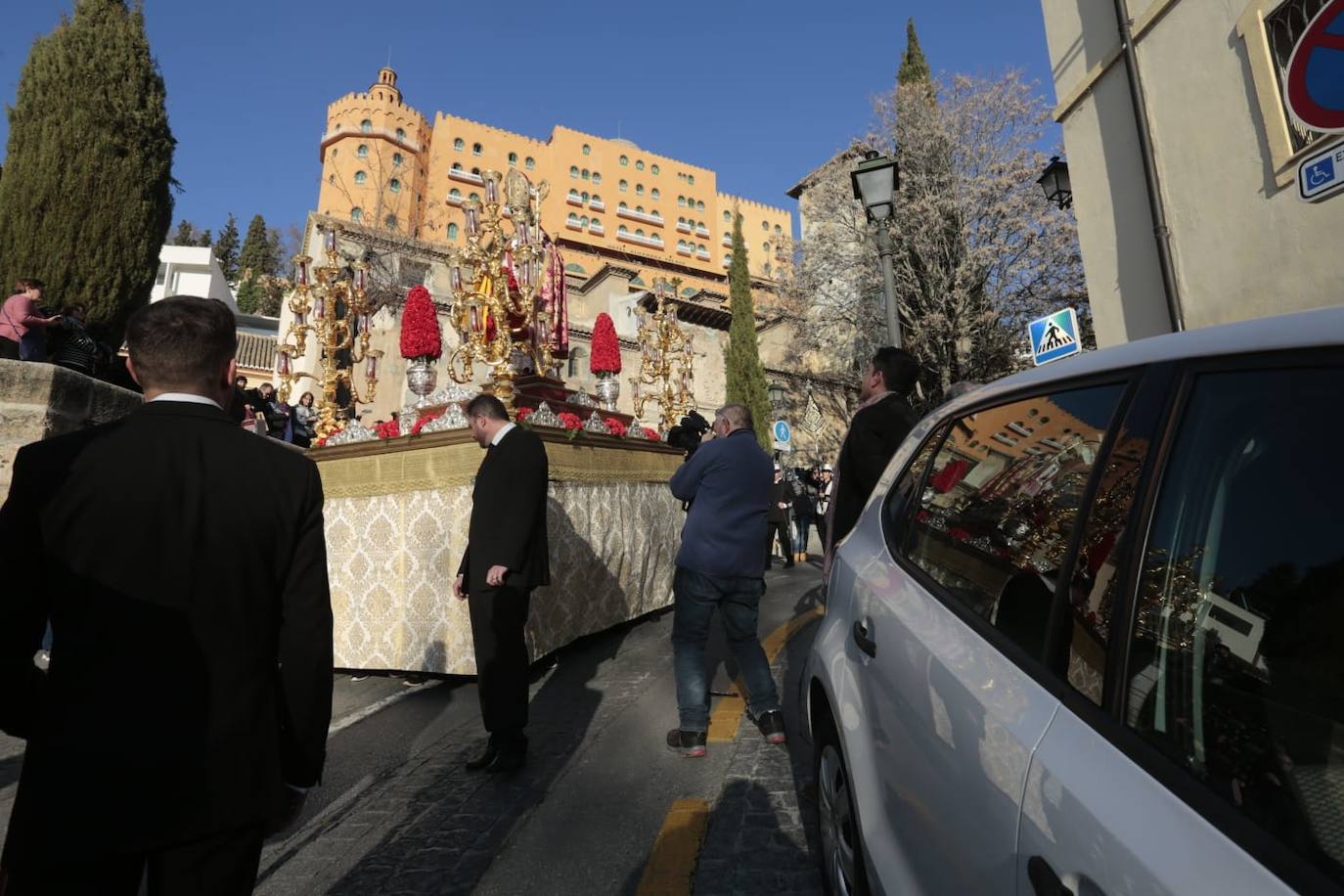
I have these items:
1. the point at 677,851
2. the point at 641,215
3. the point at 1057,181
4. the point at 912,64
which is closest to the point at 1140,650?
the point at 677,851

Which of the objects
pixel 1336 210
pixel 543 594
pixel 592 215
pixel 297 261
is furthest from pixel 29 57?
pixel 592 215

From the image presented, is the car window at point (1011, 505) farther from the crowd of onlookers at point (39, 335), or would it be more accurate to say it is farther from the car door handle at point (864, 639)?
the crowd of onlookers at point (39, 335)

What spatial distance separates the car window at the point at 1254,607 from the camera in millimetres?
809

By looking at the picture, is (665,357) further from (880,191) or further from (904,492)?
(904,492)

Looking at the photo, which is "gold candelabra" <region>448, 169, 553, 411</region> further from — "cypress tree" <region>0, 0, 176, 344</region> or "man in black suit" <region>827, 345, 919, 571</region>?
"cypress tree" <region>0, 0, 176, 344</region>

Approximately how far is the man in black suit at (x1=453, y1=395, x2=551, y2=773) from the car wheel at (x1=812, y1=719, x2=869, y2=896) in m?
1.83

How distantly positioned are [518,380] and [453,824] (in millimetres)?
6202

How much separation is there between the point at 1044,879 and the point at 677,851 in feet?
6.56

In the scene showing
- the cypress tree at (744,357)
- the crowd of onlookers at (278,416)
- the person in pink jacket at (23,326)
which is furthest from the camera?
the cypress tree at (744,357)

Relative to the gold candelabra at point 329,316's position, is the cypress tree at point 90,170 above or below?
above

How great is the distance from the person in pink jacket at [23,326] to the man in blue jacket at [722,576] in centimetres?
721

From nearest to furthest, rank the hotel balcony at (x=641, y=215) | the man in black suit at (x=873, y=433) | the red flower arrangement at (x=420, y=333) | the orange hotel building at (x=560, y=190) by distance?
1. the man in black suit at (x=873, y=433)
2. the red flower arrangement at (x=420, y=333)
3. the orange hotel building at (x=560, y=190)
4. the hotel balcony at (x=641, y=215)

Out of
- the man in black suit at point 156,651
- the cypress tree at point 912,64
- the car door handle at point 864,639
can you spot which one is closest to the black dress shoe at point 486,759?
the man in black suit at point 156,651

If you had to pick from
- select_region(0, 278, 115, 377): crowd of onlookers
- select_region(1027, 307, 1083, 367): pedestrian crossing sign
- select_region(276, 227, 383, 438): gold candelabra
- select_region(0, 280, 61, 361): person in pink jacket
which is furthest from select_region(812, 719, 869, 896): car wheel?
select_region(0, 280, 61, 361): person in pink jacket
